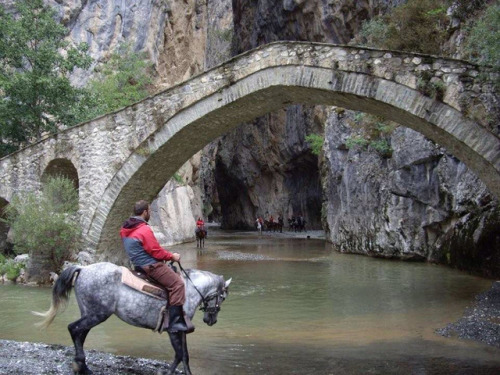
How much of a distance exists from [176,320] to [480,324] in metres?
4.57

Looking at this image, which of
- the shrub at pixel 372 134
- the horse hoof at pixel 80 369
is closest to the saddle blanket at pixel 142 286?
the horse hoof at pixel 80 369

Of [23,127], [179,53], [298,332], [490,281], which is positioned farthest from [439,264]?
[179,53]

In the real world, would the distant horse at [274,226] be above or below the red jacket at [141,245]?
below

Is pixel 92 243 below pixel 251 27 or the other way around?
below

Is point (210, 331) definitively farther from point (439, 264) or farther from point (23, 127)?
point (23, 127)

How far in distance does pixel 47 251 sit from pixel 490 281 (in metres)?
9.60

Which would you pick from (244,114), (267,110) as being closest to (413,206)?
(267,110)

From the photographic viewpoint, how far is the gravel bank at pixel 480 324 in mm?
6996

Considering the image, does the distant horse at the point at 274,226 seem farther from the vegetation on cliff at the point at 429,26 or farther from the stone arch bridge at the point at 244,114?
the stone arch bridge at the point at 244,114

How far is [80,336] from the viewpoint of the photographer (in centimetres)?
509

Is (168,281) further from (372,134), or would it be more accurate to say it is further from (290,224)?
(290,224)

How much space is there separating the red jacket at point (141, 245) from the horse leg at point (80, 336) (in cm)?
65

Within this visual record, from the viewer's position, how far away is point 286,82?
→ 35.6 ft

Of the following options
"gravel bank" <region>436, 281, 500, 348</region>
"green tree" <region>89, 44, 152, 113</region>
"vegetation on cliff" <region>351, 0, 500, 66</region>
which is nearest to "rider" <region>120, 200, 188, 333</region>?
"gravel bank" <region>436, 281, 500, 348</region>
